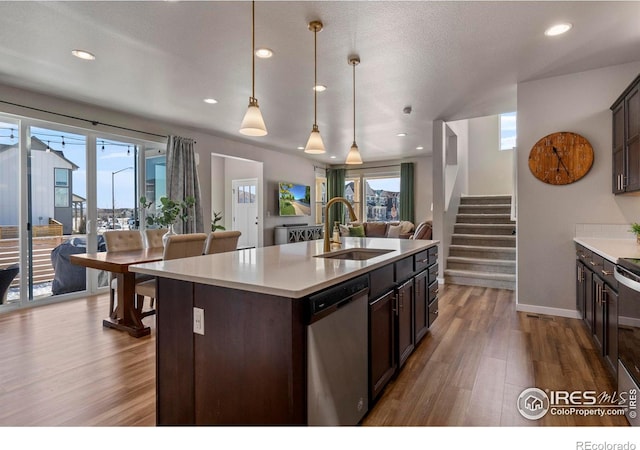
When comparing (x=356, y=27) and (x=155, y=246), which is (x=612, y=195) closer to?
(x=356, y=27)

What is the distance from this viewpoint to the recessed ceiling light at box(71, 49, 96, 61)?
290cm

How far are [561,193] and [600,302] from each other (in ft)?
4.98

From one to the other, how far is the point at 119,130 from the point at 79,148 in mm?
548

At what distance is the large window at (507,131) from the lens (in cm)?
751

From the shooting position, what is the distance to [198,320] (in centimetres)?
152

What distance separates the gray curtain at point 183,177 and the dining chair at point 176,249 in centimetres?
223

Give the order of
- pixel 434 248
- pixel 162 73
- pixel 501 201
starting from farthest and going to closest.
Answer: pixel 501 201
pixel 162 73
pixel 434 248

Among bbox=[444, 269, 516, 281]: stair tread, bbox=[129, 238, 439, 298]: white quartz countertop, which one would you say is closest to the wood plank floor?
bbox=[129, 238, 439, 298]: white quartz countertop

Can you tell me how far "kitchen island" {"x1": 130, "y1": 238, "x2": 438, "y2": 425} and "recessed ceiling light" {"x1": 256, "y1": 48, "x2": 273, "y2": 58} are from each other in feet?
6.65

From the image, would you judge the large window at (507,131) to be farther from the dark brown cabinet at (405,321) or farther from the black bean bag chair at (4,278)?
the black bean bag chair at (4,278)

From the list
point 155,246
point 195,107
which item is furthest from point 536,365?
point 195,107

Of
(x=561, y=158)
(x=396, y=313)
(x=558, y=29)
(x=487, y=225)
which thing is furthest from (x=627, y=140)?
(x=487, y=225)

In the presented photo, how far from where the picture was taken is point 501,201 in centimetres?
638

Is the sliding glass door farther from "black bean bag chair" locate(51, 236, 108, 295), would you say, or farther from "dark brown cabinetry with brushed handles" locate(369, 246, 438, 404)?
"dark brown cabinetry with brushed handles" locate(369, 246, 438, 404)
